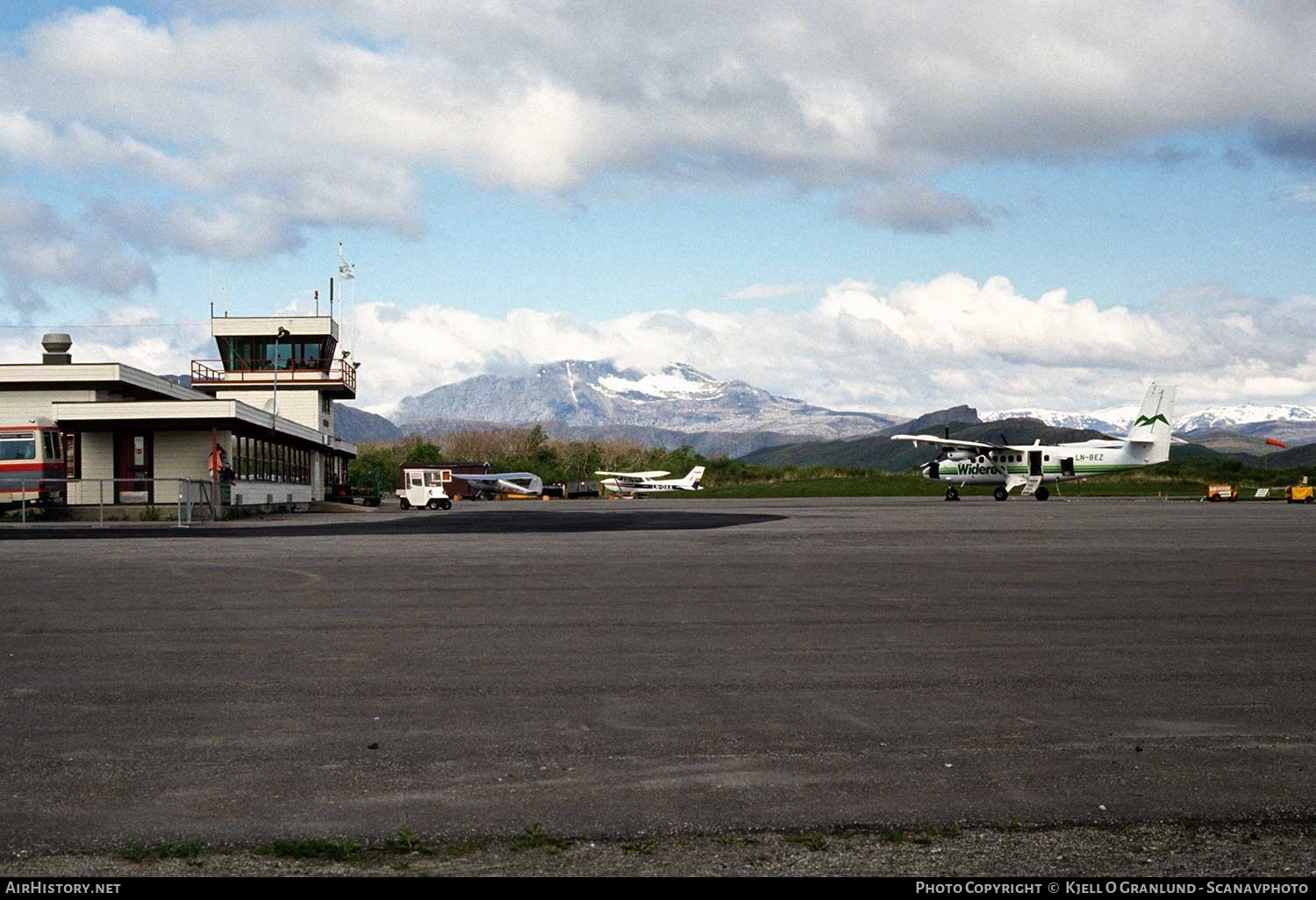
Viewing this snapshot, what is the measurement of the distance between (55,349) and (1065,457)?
48.0 metres

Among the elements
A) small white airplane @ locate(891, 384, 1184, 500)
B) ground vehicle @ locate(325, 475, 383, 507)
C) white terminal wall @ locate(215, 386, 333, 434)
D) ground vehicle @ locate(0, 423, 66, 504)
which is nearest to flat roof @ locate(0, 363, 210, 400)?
ground vehicle @ locate(0, 423, 66, 504)

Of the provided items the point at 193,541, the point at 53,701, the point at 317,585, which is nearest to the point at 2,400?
the point at 193,541

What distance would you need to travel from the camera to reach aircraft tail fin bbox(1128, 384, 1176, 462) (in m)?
59.3

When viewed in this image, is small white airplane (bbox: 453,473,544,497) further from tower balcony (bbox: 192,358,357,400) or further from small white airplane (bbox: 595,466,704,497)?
tower balcony (bbox: 192,358,357,400)

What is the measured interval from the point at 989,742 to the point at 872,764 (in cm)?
87

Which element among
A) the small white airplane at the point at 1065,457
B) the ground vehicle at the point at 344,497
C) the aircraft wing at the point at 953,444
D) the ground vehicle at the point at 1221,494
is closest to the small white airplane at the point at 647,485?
the ground vehicle at the point at 344,497

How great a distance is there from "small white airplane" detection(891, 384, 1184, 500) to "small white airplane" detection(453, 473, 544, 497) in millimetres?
34158

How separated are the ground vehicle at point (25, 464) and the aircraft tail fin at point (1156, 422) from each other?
48274mm

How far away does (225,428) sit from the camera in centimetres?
4453

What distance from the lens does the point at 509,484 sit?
89562 mm

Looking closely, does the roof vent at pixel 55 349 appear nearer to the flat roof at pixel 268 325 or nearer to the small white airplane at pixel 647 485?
the flat roof at pixel 268 325

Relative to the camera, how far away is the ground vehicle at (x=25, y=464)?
39344 millimetres

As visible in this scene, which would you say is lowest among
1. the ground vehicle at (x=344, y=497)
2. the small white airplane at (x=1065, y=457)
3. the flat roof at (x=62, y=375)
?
the ground vehicle at (x=344, y=497)
